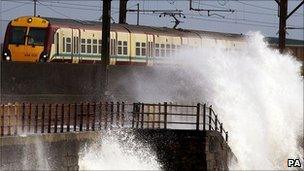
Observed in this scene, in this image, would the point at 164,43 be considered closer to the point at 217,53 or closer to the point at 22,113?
the point at 217,53

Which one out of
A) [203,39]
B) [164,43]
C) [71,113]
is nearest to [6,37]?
[164,43]

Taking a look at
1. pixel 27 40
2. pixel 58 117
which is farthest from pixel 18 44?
pixel 58 117

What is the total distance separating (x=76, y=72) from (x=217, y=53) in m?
11.0

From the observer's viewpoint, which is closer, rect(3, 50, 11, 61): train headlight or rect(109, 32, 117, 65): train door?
rect(3, 50, 11, 61): train headlight

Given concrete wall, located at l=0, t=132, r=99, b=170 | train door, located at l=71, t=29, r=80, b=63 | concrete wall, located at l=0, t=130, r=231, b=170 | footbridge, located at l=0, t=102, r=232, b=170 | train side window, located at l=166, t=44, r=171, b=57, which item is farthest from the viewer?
train side window, located at l=166, t=44, r=171, b=57

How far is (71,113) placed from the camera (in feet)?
69.2

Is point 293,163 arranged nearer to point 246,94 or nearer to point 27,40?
point 246,94

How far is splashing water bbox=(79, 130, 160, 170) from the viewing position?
20.3 meters

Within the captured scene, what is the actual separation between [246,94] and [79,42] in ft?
21.4

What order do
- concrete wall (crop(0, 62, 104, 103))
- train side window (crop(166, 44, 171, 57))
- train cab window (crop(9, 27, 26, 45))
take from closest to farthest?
concrete wall (crop(0, 62, 104, 103)), train cab window (crop(9, 27, 26, 45)), train side window (crop(166, 44, 171, 57))

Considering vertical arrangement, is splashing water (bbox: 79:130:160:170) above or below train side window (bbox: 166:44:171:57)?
below

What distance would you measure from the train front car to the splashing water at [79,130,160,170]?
11.3 meters

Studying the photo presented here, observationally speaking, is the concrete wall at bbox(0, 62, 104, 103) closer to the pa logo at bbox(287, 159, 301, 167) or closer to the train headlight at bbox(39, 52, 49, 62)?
the pa logo at bbox(287, 159, 301, 167)

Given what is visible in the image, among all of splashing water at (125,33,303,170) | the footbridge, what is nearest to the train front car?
splashing water at (125,33,303,170)
